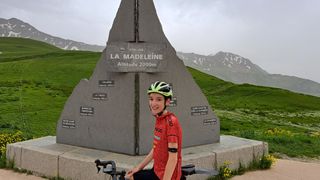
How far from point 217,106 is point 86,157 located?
Answer: 1237 inches

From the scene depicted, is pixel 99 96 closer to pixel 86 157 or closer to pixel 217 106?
pixel 86 157

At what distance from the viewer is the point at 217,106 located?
4003cm

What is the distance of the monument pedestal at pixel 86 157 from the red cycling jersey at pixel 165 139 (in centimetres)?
380

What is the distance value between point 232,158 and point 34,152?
5.09 metres

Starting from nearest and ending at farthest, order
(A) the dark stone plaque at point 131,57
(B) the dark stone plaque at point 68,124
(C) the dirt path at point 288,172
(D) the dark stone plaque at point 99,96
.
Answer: (A) the dark stone plaque at point 131,57 → (C) the dirt path at point 288,172 → (D) the dark stone plaque at point 99,96 → (B) the dark stone plaque at point 68,124

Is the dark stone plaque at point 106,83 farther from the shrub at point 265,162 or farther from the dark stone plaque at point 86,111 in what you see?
the shrub at point 265,162

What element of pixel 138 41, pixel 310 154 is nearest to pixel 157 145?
pixel 138 41

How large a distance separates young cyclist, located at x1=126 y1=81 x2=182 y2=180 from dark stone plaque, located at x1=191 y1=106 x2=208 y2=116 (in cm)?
626

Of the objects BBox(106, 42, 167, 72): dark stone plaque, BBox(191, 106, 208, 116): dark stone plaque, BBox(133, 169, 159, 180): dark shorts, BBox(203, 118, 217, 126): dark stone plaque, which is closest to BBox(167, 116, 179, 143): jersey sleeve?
BBox(133, 169, 159, 180): dark shorts

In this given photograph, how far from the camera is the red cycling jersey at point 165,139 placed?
475cm

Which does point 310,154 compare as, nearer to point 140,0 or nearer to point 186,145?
point 186,145

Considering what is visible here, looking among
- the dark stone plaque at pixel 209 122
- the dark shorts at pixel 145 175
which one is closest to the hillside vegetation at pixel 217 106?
the dark stone plaque at pixel 209 122

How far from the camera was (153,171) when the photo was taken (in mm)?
5039

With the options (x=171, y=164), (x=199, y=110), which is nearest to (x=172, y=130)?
(x=171, y=164)
